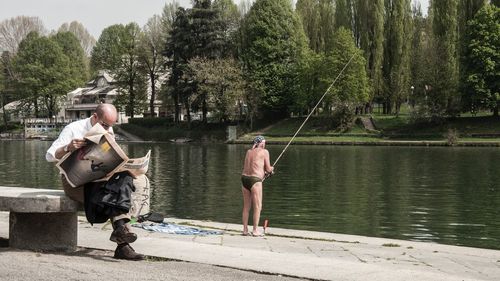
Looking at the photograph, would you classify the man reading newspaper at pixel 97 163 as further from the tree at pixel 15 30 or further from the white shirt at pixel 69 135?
the tree at pixel 15 30

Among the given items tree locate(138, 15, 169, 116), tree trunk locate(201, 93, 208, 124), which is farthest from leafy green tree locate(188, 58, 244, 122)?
tree locate(138, 15, 169, 116)

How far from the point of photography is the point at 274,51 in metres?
75.1

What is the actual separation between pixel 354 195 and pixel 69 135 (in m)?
16.1

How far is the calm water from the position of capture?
15.7m

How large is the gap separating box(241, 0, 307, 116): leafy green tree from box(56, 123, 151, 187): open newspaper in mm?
66741

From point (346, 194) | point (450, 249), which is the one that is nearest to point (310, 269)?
point (450, 249)

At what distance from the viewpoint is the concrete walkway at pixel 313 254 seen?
6621 mm

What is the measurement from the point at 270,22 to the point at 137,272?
233ft

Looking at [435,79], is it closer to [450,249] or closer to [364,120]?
[364,120]

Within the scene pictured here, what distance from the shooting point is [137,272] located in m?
6.26

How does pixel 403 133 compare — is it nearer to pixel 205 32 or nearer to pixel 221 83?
pixel 221 83

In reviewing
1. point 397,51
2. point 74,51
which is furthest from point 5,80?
point 397,51

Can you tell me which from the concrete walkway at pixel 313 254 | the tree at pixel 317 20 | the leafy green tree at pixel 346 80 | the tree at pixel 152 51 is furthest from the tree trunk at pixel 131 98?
the concrete walkway at pixel 313 254

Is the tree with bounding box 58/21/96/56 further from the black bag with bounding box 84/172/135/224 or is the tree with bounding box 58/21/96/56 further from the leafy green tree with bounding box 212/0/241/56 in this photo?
the black bag with bounding box 84/172/135/224
